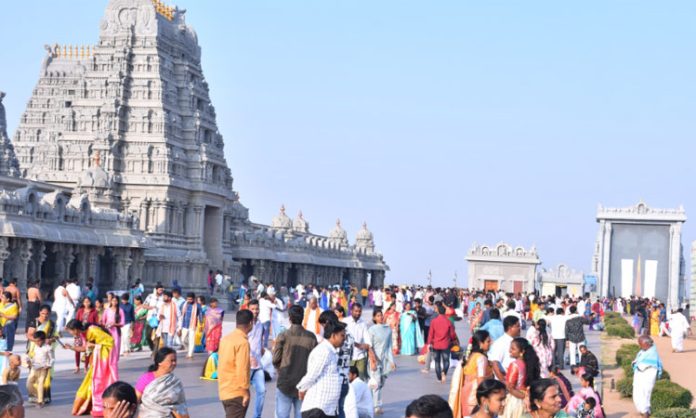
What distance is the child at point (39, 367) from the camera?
552 inches

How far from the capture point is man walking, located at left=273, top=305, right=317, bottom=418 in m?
11.0

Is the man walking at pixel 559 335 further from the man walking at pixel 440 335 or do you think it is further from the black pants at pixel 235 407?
the black pants at pixel 235 407

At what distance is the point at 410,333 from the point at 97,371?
12.2 m

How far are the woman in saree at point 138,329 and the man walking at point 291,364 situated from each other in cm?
1169

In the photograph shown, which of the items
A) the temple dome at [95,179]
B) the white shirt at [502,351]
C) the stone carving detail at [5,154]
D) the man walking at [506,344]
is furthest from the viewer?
the stone carving detail at [5,154]

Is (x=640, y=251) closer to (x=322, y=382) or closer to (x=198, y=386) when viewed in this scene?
(x=198, y=386)

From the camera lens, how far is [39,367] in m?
14.1

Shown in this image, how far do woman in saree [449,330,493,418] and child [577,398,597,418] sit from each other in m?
1.99

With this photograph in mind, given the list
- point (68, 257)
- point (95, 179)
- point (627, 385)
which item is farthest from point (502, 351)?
point (95, 179)

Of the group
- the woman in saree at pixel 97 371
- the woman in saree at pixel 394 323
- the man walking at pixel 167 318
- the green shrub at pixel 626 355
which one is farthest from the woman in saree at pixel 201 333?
the green shrub at pixel 626 355

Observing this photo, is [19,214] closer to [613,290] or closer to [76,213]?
[76,213]

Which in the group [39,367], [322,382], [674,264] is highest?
[674,264]

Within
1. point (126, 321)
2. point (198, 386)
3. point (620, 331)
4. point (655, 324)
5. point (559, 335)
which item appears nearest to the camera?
point (198, 386)

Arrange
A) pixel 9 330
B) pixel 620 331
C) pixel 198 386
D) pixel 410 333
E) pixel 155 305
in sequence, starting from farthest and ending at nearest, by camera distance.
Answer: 1. pixel 620 331
2. pixel 410 333
3. pixel 155 305
4. pixel 9 330
5. pixel 198 386
